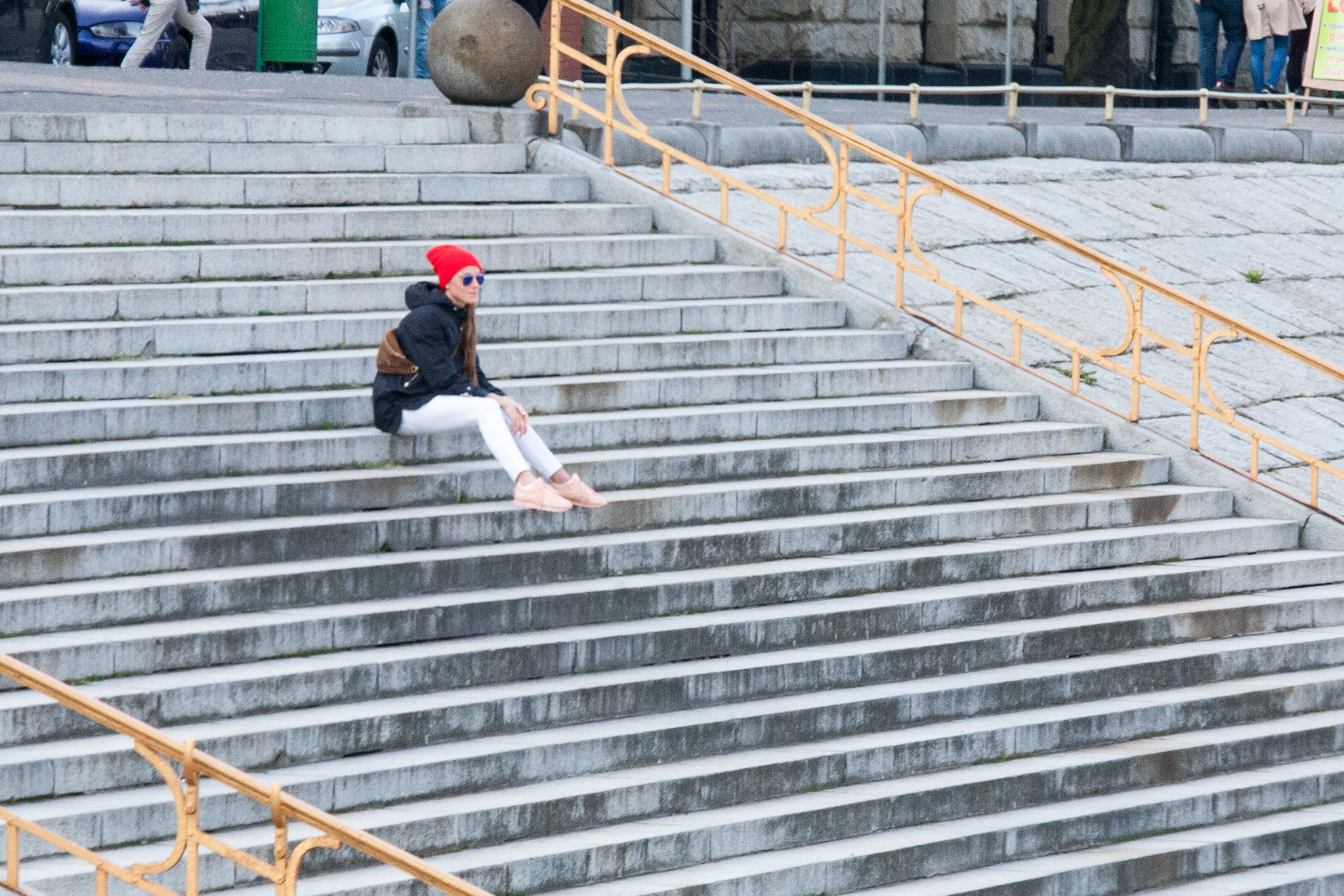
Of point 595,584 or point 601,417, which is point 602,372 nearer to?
point 601,417

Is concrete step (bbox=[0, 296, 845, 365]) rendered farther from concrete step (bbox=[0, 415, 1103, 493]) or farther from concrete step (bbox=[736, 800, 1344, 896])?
concrete step (bbox=[736, 800, 1344, 896])

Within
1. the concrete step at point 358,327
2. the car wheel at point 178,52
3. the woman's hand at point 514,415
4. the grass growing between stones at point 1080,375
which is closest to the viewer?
the woman's hand at point 514,415

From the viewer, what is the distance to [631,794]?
662 cm

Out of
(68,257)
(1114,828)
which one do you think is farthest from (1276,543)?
(68,257)

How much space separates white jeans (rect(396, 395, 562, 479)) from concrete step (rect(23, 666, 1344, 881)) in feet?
4.41

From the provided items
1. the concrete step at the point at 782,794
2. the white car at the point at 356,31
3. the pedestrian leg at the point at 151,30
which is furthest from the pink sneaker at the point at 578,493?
the white car at the point at 356,31

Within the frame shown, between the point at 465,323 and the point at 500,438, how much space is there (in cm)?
57

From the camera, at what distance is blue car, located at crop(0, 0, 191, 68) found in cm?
1544

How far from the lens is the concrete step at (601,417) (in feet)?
24.0

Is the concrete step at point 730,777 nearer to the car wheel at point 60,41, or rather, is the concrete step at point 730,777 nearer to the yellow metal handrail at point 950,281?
the yellow metal handrail at point 950,281

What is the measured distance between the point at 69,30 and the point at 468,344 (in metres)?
9.77

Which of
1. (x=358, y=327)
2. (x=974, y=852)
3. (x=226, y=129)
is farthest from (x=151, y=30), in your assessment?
(x=974, y=852)

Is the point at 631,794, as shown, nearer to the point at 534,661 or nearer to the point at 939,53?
the point at 534,661

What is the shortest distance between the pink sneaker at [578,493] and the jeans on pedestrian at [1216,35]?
11.5 m
